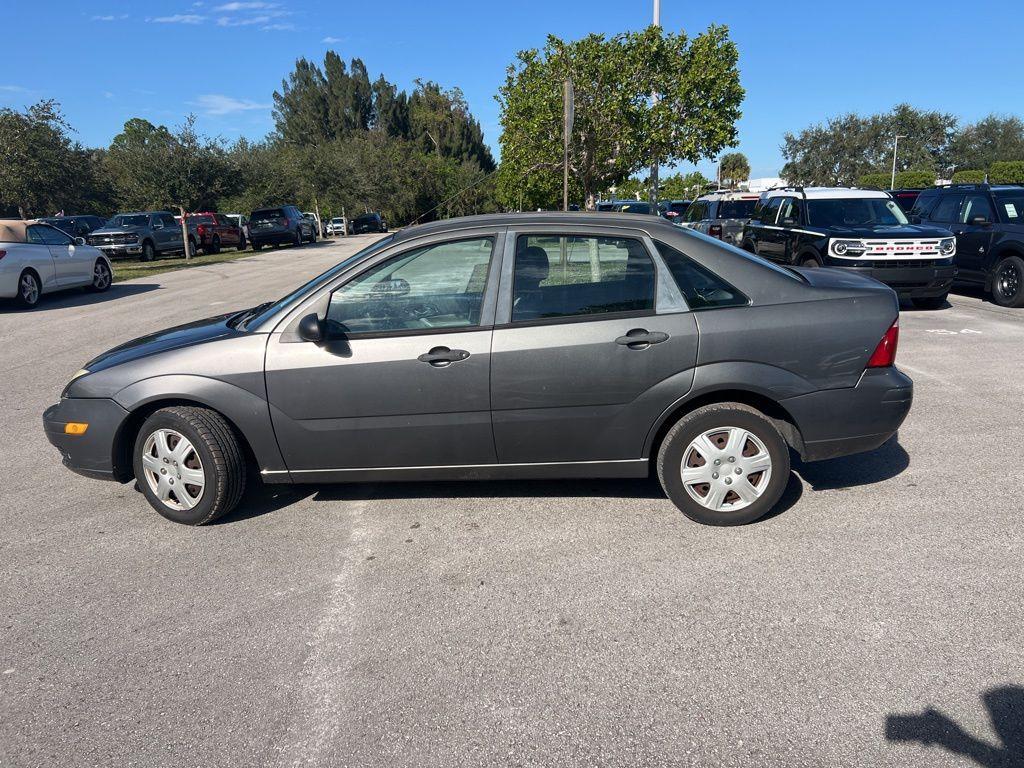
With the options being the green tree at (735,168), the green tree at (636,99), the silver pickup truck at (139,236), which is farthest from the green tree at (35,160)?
the green tree at (735,168)

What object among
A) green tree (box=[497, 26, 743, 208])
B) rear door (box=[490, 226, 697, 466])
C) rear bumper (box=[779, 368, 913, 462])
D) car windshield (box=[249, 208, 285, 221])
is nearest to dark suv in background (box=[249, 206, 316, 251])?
car windshield (box=[249, 208, 285, 221])

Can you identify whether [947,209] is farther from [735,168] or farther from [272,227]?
[735,168]

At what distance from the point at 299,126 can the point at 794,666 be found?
3288 inches

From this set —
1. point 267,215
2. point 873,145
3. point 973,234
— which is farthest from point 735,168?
point 973,234

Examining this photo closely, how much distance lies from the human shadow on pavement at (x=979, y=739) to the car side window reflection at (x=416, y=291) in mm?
2750

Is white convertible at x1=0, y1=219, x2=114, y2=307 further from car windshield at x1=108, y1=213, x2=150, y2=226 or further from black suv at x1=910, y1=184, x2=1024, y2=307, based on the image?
black suv at x1=910, y1=184, x2=1024, y2=307

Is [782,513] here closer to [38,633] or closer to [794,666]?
[794,666]

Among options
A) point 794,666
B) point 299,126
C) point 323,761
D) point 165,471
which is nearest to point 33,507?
point 165,471

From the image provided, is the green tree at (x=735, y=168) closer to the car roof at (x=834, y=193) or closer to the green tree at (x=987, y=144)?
the green tree at (x=987, y=144)

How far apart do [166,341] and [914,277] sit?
403 inches

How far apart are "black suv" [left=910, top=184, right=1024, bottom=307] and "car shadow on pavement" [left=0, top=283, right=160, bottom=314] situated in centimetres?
1606

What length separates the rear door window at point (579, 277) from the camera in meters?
4.18

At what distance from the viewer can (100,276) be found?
55.8ft

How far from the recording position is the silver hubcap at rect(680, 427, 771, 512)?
4141 millimetres
